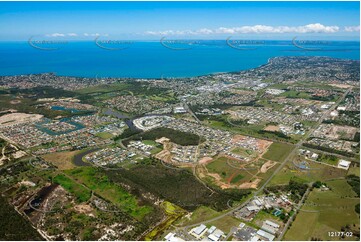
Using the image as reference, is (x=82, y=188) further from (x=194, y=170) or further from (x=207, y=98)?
(x=207, y=98)

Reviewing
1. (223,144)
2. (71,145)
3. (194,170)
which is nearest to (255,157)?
(223,144)

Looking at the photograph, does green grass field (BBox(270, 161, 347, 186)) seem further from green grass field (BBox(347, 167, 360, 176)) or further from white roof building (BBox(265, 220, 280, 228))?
white roof building (BBox(265, 220, 280, 228))

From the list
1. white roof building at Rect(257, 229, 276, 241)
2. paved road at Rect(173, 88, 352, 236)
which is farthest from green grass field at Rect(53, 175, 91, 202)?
white roof building at Rect(257, 229, 276, 241)

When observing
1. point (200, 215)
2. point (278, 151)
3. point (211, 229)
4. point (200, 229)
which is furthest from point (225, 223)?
Answer: point (278, 151)

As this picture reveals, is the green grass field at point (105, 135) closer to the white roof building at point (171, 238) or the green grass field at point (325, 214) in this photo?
the white roof building at point (171, 238)

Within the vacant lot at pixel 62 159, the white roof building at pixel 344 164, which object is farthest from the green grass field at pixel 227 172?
the vacant lot at pixel 62 159

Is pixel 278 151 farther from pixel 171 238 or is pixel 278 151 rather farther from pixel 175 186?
pixel 171 238
